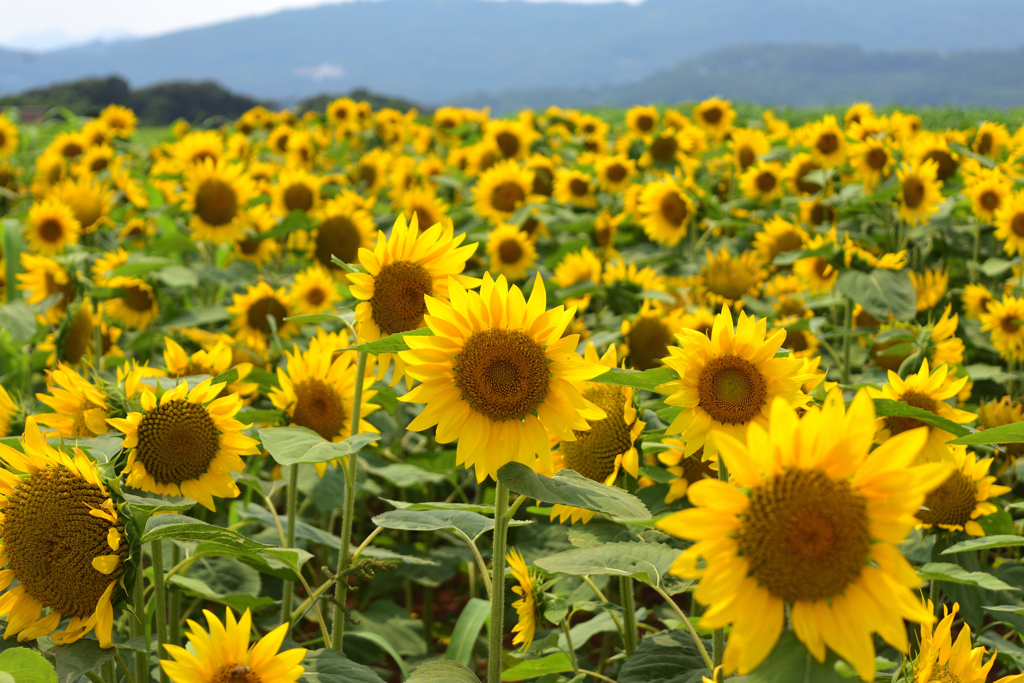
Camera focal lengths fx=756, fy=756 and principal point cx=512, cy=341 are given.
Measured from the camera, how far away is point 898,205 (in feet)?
12.9

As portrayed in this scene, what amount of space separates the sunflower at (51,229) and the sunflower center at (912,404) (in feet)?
13.4

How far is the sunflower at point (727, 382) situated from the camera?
4.59 feet

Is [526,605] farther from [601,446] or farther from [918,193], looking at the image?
[918,193]

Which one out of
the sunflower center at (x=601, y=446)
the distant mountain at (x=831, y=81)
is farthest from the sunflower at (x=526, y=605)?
the distant mountain at (x=831, y=81)

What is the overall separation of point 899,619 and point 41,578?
4.31 feet

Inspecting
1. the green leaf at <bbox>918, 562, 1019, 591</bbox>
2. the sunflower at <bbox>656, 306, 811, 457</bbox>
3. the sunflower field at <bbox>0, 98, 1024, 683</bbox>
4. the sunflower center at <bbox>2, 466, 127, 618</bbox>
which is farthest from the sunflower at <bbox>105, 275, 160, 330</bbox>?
the green leaf at <bbox>918, 562, 1019, 591</bbox>

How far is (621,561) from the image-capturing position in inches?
53.3

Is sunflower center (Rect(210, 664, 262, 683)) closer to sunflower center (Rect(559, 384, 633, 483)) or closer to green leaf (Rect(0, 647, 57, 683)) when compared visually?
green leaf (Rect(0, 647, 57, 683))

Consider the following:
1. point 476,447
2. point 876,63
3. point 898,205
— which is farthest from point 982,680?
point 876,63

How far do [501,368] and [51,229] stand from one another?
383 centimetres

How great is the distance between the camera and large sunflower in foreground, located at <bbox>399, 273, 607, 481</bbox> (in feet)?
4.08

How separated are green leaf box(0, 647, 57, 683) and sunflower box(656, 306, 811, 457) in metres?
1.06

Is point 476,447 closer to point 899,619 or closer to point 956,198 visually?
point 899,619

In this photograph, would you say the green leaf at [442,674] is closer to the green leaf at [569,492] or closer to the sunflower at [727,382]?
the green leaf at [569,492]
